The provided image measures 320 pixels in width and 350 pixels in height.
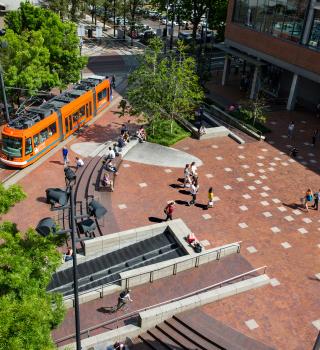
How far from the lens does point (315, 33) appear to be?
34.8 meters

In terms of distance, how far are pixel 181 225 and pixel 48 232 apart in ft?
36.6

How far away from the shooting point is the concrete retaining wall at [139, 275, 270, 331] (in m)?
15.9

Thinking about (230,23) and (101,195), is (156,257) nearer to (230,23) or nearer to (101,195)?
(101,195)

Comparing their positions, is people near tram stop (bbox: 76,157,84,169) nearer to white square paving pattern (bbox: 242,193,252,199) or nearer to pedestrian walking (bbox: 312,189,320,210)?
white square paving pattern (bbox: 242,193,252,199)

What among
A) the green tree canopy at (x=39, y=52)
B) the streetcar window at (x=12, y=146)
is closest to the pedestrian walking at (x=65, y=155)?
the streetcar window at (x=12, y=146)

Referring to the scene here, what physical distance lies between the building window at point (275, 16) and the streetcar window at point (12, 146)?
2614 cm

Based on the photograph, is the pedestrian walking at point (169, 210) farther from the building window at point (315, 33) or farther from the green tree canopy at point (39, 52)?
the building window at point (315, 33)

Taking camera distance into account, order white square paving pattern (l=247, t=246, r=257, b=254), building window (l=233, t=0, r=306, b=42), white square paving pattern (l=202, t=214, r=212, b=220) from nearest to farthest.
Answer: white square paving pattern (l=247, t=246, r=257, b=254) < white square paving pattern (l=202, t=214, r=212, b=220) < building window (l=233, t=0, r=306, b=42)

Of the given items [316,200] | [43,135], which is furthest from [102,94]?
[316,200]

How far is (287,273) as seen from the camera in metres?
19.0

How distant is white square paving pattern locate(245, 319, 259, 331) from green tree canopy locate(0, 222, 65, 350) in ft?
26.3

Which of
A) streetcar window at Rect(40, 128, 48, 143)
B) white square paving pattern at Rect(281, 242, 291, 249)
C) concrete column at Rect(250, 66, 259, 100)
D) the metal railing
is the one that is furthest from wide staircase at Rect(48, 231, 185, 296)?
concrete column at Rect(250, 66, 259, 100)

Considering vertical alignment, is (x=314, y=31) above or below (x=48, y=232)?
above

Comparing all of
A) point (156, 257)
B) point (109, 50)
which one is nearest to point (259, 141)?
point (156, 257)
